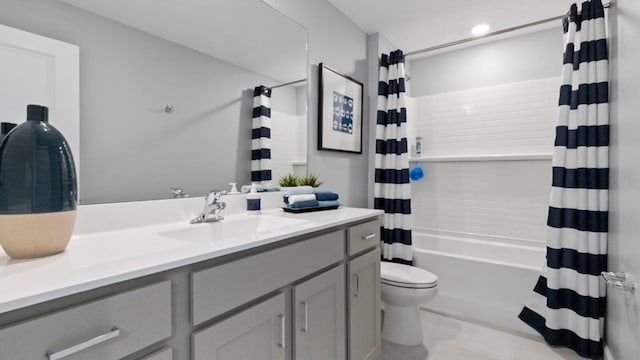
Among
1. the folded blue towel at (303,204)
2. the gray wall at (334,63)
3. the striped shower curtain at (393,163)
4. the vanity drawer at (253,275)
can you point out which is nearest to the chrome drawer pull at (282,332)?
the vanity drawer at (253,275)

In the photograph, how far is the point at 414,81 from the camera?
3311 mm

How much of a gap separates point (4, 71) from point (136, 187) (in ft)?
1.61

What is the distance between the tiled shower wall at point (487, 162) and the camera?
266 centimetres

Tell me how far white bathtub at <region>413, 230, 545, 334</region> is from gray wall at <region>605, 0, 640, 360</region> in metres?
0.51

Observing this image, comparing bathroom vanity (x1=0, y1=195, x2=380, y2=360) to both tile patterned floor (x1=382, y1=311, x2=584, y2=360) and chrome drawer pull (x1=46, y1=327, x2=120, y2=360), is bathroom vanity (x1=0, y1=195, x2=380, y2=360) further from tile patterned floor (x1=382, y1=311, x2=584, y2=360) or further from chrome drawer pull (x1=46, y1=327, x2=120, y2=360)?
tile patterned floor (x1=382, y1=311, x2=584, y2=360)

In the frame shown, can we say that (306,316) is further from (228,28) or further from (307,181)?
(228,28)

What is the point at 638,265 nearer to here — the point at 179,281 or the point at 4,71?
the point at 179,281

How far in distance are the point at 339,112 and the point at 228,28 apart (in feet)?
3.30

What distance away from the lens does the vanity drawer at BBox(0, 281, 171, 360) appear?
52cm

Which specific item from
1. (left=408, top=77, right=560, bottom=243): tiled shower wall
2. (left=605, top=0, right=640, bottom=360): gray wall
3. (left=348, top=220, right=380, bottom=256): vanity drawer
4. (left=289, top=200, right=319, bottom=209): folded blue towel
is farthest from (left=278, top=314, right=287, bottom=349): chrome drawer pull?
(left=408, top=77, right=560, bottom=243): tiled shower wall

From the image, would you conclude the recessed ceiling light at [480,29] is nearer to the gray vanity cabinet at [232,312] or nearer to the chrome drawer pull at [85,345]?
the gray vanity cabinet at [232,312]

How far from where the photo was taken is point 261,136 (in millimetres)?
1668

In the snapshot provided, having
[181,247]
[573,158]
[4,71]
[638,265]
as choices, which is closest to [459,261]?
[573,158]

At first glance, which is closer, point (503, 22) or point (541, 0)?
point (541, 0)
